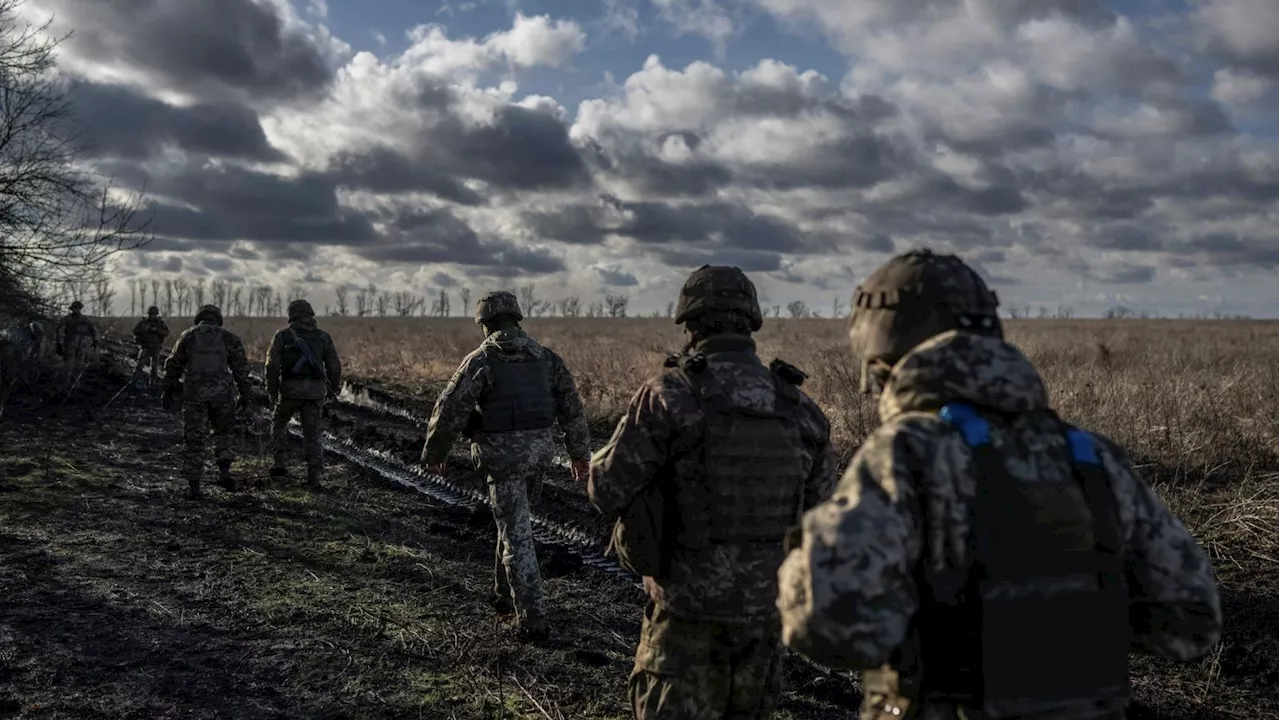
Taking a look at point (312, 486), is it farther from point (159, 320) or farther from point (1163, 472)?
point (159, 320)

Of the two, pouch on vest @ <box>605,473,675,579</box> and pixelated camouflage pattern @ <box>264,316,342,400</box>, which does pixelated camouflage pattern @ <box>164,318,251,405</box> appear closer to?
pixelated camouflage pattern @ <box>264,316,342,400</box>

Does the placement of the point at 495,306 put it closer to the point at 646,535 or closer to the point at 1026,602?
the point at 646,535

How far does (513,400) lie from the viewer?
5.97 m

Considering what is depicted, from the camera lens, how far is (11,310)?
15.8 metres

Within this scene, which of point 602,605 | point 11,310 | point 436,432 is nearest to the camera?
point 436,432

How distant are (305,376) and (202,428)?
1271mm

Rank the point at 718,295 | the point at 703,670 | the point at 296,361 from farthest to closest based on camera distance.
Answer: the point at 296,361
the point at 718,295
the point at 703,670

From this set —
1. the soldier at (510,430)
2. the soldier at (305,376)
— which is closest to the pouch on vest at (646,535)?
the soldier at (510,430)

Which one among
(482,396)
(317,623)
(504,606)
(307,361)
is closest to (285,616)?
(317,623)

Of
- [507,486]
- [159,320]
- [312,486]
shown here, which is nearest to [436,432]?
[507,486]

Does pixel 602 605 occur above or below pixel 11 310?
below

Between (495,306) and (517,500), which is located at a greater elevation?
(495,306)

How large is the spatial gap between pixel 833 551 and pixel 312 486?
9723 millimetres

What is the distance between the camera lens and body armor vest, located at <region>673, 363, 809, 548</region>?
3.36 metres
